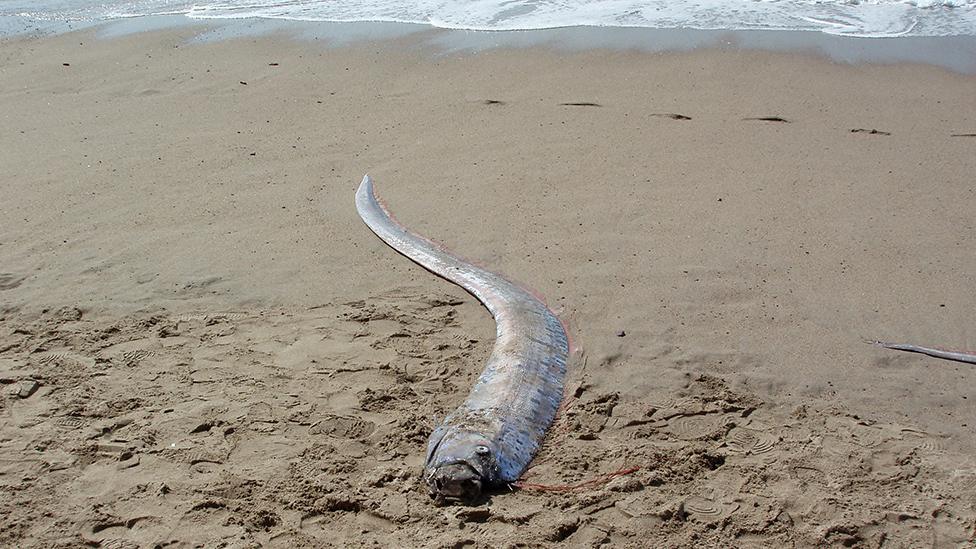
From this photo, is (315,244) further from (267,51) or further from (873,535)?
(267,51)

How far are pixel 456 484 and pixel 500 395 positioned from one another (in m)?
0.66

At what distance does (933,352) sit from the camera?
409cm

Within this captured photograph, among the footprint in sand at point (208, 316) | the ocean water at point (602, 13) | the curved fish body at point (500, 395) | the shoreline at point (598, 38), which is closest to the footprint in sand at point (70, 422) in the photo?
the footprint in sand at point (208, 316)

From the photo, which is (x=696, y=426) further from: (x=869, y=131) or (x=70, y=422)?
(x=869, y=131)

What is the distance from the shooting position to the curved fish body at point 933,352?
13.3ft

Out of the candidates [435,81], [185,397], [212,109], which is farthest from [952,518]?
[212,109]

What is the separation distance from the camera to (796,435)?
358 centimetres

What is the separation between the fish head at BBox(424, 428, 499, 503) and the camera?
3.25 m

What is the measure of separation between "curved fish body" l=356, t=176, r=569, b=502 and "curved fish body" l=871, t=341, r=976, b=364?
168 cm

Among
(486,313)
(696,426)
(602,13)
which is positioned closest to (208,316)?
(486,313)

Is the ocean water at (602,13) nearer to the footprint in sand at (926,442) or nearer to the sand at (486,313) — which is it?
the sand at (486,313)

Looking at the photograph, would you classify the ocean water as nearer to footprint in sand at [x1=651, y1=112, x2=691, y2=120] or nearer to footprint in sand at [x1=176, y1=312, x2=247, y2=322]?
footprint in sand at [x1=651, y1=112, x2=691, y2=120]

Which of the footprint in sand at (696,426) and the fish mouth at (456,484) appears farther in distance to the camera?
the footprint in sand at (696,426)

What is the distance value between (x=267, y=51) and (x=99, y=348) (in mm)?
6071
